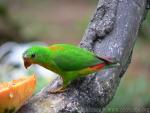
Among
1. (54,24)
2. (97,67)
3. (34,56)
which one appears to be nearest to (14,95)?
(34,56)

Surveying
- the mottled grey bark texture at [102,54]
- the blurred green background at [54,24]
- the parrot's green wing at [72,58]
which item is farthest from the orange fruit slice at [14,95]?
A: the blurred green background at [54,24]

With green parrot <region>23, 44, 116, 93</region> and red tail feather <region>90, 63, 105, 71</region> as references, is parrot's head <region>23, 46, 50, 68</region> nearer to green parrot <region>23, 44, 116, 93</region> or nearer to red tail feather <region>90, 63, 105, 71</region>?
green parrot <region>23, 44, 116, 93</region>

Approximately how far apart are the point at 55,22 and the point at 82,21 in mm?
656

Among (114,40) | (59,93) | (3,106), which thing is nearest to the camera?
(3,106)

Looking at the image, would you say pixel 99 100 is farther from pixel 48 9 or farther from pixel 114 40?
pixel 48 9

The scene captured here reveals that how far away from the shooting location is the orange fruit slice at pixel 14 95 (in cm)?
167

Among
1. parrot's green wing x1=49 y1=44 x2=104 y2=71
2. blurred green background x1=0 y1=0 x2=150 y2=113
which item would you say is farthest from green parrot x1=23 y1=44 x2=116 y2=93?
blurred green background x1=0 y1=0 x2=150 y2=113

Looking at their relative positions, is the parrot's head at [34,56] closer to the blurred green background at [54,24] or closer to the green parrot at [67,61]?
the green parrot at [67,61]

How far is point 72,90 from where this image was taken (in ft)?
5.97

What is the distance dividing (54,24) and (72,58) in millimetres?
6324

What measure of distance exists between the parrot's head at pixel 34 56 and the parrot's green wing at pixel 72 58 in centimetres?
5

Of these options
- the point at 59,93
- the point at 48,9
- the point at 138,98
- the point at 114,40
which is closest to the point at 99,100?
the point at 59,93

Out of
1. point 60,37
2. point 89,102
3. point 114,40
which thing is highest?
point 114,40

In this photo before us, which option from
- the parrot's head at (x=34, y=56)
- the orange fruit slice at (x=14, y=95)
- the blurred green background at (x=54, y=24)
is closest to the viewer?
the orange fruit slice at (x=14, y=95)
